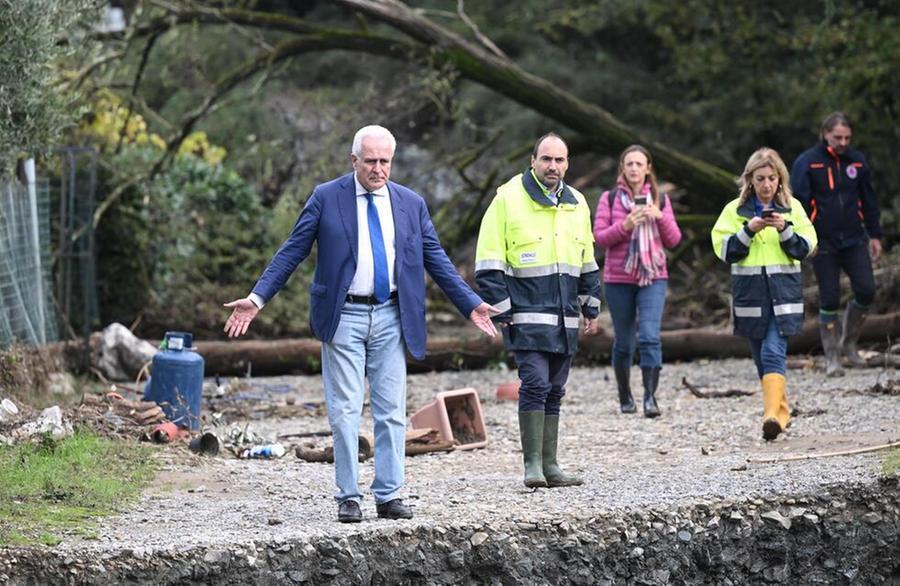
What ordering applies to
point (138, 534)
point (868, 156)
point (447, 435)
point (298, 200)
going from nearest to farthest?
point (138, 534)
point (447, 435)
point (298, 200)
point (868, 156)

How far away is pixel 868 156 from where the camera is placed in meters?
19.0

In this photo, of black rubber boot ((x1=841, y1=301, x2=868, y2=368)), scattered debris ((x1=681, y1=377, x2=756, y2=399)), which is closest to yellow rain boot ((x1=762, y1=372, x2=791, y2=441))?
scattered debris ((x1=681, y1=377, x2=756, y2=399))

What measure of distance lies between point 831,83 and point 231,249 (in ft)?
24.3

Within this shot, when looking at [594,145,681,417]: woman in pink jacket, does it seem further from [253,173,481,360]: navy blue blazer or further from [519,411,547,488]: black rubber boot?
[253,173,481,360]: navy blue blazer

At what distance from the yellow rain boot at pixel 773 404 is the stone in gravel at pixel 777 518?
2.04m

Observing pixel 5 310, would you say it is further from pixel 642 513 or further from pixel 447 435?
pixel 642 513

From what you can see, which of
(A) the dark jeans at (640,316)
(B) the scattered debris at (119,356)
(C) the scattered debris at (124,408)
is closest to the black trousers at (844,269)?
(A) the dark jeans at (640,316)

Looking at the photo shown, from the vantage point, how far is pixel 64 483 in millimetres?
8562

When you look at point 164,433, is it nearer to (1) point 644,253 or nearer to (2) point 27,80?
(2) point 27,80

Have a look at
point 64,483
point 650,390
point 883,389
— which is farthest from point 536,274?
point 883,389

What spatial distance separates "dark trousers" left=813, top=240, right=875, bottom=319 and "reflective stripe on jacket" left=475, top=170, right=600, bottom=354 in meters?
5.15

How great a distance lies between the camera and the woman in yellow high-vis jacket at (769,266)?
1017 centimetres

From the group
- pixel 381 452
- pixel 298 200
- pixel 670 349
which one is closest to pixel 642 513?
pixel 381 452

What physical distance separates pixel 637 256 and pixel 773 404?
1.75 m
